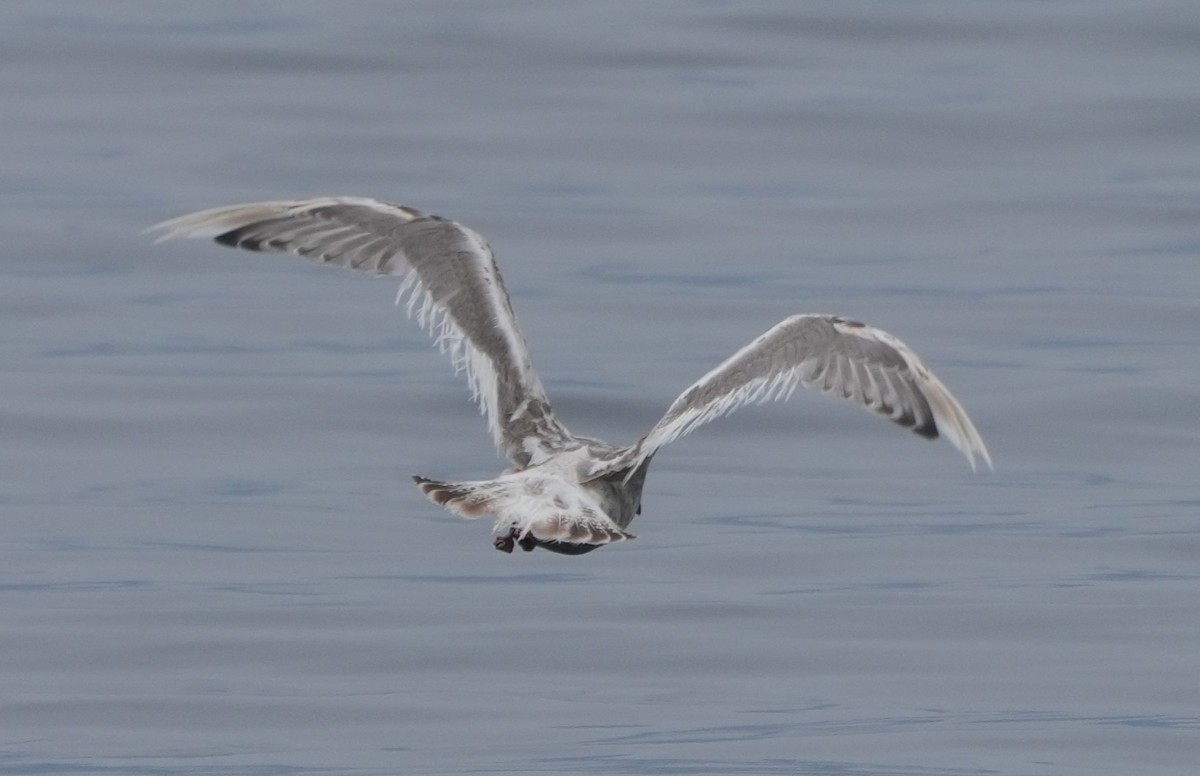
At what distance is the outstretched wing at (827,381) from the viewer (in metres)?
9.80

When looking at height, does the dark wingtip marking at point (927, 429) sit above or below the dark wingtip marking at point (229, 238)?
below

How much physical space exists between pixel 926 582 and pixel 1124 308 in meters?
9.14

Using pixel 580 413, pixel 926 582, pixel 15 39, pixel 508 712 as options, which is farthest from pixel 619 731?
pixel 15 39

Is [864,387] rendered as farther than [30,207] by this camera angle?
No

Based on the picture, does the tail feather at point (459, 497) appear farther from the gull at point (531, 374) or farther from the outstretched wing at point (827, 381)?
the outstretched wing at point (827, 381)

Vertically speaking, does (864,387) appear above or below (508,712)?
above

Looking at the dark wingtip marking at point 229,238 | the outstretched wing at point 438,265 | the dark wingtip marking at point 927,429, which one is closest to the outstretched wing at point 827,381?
the dark wingtip marking at point 927,429

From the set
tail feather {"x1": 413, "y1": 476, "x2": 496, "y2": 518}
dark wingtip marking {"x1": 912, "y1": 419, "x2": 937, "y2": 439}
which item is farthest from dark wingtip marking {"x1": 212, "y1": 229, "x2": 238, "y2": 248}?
dark wingtip marking {"x1": 912, "y1": 419, "x2": 937, "y2": 439}

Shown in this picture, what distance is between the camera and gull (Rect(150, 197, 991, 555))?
9.70 metres

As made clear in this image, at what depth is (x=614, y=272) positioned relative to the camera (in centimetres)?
2775

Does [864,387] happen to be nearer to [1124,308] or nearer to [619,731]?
[619,731]

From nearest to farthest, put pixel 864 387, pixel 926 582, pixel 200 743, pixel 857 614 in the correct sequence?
pixel 864 387 → pixel 200 743 → pixel 857 614 → pixel 926 582

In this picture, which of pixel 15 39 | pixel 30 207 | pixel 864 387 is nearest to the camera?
pixel 864 387

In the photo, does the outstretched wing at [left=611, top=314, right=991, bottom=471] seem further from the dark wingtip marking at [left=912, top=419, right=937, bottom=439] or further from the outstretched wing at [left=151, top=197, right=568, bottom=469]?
the outstretched wing at [left=151, top=197, right=568, bottom=469]
